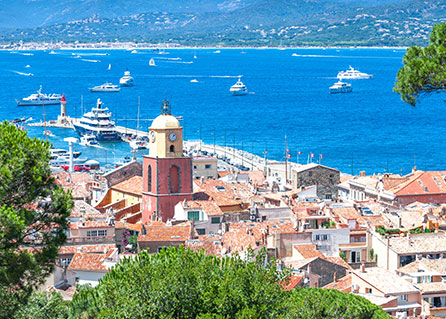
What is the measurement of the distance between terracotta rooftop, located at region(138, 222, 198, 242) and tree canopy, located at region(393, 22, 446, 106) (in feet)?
50.5

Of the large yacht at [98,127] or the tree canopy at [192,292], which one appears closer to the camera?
the tree canopy at [192,292]

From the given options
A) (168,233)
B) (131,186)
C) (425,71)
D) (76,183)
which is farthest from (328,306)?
(76,183)

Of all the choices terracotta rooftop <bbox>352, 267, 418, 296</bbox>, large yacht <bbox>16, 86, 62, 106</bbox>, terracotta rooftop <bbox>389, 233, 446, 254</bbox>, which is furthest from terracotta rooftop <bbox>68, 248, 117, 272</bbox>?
large yacht <bbox>16, 86, 62, 106</bbox>

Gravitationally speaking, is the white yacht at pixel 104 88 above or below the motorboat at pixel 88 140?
above

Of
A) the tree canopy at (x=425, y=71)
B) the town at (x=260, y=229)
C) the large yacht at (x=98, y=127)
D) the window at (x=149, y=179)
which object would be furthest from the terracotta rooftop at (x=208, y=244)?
the large yacht at (x=98, y=127)

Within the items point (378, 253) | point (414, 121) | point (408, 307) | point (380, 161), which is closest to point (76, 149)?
point (380, 161)

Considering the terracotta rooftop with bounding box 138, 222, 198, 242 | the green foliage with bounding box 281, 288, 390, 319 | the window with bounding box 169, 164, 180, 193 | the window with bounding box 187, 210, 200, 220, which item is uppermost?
the window with bounding box 169, 164, 180, 193

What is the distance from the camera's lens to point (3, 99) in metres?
152

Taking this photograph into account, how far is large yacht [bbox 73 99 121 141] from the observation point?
96.6 metres

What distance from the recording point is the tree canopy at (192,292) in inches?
718

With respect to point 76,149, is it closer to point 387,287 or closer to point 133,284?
point 387,287

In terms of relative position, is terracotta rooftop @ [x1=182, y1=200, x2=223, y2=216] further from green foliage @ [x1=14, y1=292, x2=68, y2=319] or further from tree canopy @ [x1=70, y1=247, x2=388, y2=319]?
tree canopy @ [x1=70, y1=247, x2=388, y2=319]

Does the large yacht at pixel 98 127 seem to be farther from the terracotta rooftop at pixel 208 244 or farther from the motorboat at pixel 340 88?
the motorboat at pixel 340 88

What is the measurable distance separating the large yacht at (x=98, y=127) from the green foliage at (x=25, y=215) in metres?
78.9
